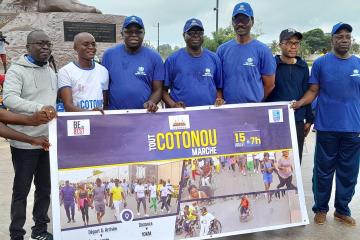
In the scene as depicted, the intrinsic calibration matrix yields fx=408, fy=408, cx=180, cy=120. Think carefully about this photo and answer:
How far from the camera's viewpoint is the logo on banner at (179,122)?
352cm

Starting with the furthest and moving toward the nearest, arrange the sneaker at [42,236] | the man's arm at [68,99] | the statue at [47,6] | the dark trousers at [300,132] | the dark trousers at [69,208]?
the statue at [47,6] → the dark trousers at [300,132] → the sneaker at [42,236] → the man's arm at [68,99] → the dark trousers at [69,208]

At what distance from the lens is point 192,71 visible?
150 inches

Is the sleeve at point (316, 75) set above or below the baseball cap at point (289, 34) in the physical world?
below

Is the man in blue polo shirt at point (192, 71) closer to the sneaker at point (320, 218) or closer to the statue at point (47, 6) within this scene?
the sneaker at point (320, 218)

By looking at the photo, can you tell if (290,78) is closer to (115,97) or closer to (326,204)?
(326,204)

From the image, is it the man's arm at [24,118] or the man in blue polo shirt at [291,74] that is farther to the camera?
the man in blue polo shirt at [291,74]

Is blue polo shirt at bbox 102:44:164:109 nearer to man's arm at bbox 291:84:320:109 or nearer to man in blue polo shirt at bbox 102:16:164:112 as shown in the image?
man in blue polo shirt at bbox 102:16:164:112

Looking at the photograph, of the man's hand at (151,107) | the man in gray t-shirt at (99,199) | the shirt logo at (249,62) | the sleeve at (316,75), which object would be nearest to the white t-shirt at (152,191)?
the man in gray t-shirt at (99,199)

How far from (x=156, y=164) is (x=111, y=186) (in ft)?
1.35

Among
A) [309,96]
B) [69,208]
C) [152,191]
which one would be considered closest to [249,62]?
[309,96]

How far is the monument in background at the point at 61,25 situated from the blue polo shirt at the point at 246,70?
7.66 meters

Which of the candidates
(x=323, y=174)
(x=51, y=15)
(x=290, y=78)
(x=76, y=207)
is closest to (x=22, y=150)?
(x=76, y=207)

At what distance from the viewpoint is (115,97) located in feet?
12.4

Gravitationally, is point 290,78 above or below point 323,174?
above
